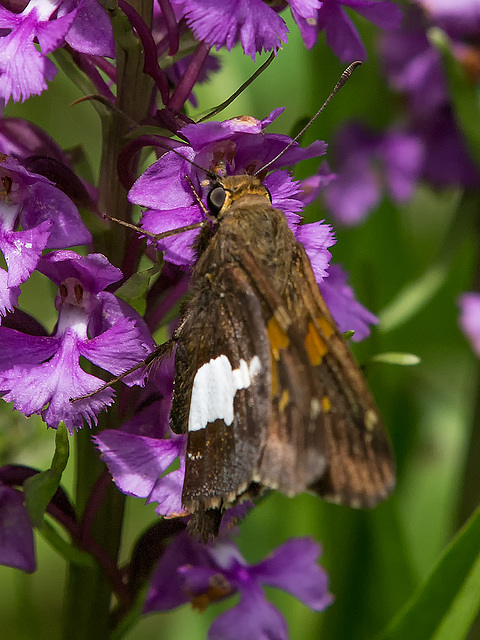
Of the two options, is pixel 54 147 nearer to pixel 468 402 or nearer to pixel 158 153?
pixel 158 153

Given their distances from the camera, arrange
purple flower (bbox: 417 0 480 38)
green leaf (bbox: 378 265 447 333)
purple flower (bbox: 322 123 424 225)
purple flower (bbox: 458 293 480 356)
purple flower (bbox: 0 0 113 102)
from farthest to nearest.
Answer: purple flower (bbox: 322 123 424 225) < purple flower (bbox: 417 0 480 38) < purple flower (bbox: 458 293 480 356) < green leaf (bbox: 378 265 447 333) < purple flower (bbox: 0 0 113 102)

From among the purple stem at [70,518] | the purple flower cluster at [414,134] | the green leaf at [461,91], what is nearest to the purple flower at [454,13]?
the purple flower cluster at [414,134]

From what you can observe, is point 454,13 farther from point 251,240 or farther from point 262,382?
point 262,382

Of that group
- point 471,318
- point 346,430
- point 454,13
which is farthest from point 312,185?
point 454,13

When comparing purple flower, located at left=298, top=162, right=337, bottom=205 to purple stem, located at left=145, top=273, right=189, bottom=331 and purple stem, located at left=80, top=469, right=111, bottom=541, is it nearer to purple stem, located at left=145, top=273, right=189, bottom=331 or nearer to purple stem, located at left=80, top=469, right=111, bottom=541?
purple stem, located at left=145, top=273, right=189, bottom=331

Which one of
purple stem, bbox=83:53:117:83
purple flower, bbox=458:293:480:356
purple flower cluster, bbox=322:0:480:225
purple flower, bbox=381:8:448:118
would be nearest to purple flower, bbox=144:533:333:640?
purple stem, bbox=83:53:117:83

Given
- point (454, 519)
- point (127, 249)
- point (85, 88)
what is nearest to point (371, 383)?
point (454, 519)
